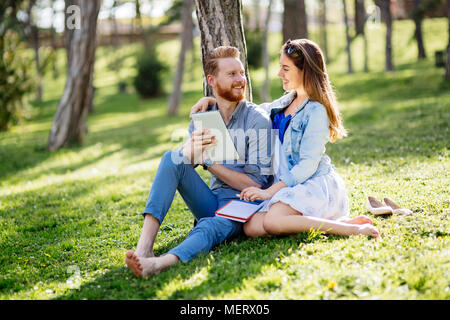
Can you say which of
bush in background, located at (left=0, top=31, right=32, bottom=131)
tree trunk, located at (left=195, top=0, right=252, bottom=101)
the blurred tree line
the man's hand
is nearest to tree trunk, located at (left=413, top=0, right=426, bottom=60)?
the blurred tree line

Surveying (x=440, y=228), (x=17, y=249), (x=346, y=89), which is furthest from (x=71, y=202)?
(x=346, y=89)

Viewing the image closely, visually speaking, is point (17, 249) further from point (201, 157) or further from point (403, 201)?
point (403, 201)

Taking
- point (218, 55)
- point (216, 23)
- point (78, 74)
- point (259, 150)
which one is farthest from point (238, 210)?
A: point (78, 74)

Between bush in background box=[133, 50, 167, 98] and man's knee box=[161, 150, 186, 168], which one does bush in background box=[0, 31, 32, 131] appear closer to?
bush in background box=[133, 50, 167, 98]

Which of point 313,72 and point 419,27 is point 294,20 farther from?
point 419,27

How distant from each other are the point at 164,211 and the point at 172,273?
1.96 feet

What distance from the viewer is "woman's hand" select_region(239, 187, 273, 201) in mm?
3799

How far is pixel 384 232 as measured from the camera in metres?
3.83

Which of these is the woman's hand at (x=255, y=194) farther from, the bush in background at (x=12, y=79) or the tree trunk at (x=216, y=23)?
the bush in background at (x=12, y=79)

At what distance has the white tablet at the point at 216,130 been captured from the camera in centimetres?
399

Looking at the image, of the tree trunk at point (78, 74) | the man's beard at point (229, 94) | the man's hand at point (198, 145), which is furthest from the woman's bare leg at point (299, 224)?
the tree trunk at point (78, 74)

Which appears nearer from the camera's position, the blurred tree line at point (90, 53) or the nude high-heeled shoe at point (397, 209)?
the nude high-heeled shoe at point (397, 209)

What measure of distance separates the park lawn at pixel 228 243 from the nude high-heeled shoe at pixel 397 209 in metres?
0.08

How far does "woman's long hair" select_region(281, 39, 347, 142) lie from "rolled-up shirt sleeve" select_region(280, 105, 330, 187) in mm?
89
